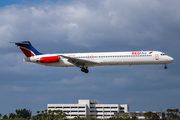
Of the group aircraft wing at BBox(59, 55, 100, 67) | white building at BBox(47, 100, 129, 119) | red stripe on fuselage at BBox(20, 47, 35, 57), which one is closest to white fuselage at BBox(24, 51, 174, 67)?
aircraft wing at BBox(59, 55, 100, 67)

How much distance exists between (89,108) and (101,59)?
81.7 metres

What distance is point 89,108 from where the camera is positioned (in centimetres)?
13050

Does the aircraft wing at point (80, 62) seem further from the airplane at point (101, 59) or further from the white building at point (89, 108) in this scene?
the white building at point (89, 108)

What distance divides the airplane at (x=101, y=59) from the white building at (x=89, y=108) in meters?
71.9

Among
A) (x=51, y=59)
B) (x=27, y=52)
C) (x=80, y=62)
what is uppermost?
(x=27, y=52)

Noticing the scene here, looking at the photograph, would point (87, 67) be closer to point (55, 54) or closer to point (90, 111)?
point (55, 54)

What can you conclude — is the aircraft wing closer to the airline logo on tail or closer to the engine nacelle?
the engine nacelle

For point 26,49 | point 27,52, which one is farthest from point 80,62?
point 26,49

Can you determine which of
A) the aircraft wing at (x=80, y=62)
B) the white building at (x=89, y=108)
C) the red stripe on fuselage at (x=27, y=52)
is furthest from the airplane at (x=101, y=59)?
the white building at (x=89, y=108)

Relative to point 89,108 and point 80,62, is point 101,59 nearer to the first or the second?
point 80,62

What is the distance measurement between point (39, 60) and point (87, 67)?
9128mm

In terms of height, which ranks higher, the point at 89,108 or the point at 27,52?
the point at 27,52

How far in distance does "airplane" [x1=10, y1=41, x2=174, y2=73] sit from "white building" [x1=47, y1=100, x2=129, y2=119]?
71.9 meters

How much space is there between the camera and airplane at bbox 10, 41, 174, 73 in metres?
50.8
